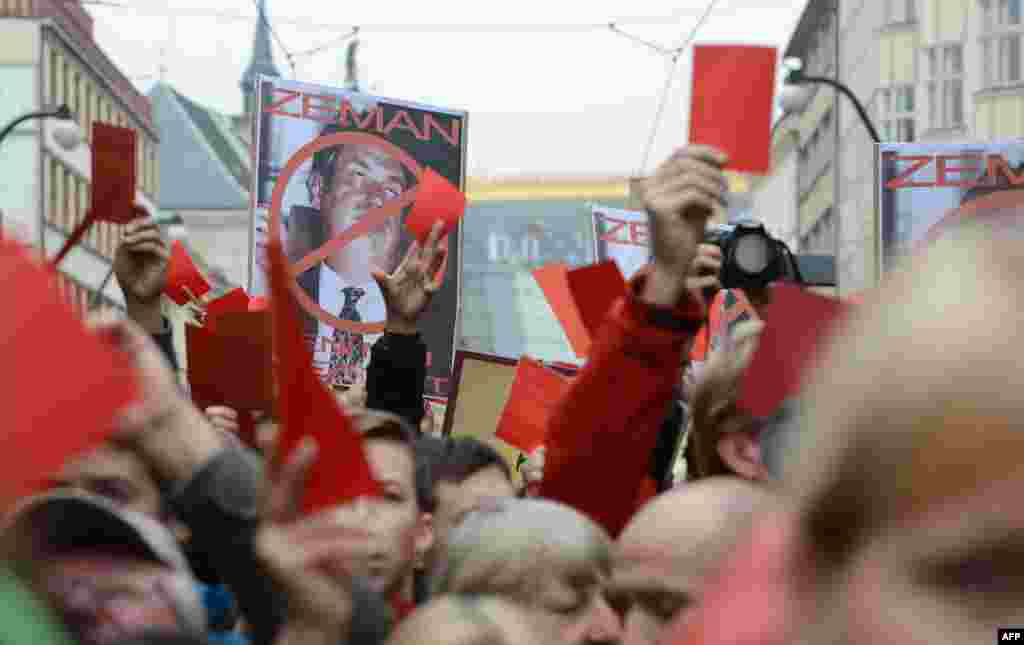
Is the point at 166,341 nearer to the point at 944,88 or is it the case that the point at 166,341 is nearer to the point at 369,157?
the point at 369,157

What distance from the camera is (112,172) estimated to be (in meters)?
5.28

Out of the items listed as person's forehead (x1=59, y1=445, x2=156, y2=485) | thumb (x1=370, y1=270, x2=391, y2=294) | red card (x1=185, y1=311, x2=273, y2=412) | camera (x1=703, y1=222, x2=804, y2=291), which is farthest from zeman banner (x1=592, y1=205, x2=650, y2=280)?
person's forehead (x1=59, y1=445, x2=156, y2=485)

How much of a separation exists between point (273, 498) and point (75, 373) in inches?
8.9

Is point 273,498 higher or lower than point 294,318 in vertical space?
lower

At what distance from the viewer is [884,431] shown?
4.36 feet

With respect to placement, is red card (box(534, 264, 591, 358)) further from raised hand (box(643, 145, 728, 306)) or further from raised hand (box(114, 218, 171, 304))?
raised hand (box(643, 145, 728, 306))

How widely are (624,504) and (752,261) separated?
197cm

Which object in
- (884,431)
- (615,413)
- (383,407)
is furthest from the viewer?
(383,407)

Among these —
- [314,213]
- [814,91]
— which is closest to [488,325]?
[814,91]

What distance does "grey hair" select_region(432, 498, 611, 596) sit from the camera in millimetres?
2736

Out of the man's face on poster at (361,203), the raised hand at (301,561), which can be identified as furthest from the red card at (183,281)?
the raised hand at (301,561)

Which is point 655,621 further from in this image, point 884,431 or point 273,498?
point 884,431

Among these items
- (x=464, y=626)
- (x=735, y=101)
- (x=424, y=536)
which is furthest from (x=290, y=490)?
(x=424, y=536)

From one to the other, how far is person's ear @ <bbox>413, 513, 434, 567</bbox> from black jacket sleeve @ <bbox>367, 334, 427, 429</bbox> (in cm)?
20
